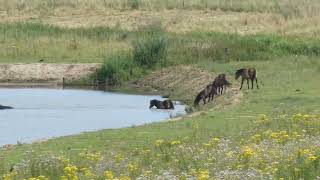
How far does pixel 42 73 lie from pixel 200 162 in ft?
92.8

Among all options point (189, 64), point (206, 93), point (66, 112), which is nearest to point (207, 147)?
point (206, 93)

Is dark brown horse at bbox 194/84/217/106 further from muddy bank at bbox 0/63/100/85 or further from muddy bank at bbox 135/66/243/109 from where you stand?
muddy bank at bbox 0/63/100/85

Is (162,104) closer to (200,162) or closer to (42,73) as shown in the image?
(42,73)

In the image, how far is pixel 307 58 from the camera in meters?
39.1

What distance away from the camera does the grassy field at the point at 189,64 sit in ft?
47.7

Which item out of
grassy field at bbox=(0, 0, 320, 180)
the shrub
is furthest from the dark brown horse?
the shrub

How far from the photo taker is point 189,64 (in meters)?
40.5

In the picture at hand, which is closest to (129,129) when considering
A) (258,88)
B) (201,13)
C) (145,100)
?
(258,88)

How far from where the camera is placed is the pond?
26.3 metres

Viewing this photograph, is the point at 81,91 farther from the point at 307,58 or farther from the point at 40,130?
the point at 40,130

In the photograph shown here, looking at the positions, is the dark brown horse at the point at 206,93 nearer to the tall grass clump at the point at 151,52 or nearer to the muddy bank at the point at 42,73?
the tall grass clump at the point at 151,52

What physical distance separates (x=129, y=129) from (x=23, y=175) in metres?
7.37

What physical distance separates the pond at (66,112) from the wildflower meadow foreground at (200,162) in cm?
717

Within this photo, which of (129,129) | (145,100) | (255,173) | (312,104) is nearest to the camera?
(255,173)
